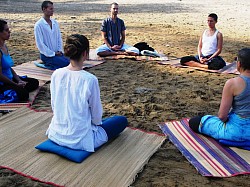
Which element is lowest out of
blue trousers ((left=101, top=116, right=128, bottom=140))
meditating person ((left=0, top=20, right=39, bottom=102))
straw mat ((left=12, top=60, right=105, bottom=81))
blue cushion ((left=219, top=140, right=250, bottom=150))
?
blue cushion ((left=219, top=140, right=250, bottom=150))

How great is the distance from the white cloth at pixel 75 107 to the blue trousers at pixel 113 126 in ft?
0.65

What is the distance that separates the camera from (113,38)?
293 inches

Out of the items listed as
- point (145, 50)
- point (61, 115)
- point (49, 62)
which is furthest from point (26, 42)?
point (61, 115)

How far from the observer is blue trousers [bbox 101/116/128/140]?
11.2 feet

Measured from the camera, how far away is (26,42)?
341 inches

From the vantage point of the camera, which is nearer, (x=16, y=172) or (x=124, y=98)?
(x=16, y=172)

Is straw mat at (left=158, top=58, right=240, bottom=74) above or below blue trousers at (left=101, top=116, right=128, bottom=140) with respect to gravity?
below

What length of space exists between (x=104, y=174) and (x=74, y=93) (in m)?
0.78

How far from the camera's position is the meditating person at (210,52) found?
633 centimetres

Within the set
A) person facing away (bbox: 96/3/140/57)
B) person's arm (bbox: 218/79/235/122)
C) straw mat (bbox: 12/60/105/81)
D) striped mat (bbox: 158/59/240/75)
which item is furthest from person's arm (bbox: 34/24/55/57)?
person's arm (bbox: 218/79/235/122)

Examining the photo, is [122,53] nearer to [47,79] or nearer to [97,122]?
[47,79]

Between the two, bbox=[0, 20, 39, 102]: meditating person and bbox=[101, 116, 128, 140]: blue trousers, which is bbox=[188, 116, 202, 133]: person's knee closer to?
bbox=[101, 116, 128, 140]: blue trousers

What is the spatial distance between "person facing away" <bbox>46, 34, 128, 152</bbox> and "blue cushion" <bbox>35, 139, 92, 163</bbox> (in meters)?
0.04

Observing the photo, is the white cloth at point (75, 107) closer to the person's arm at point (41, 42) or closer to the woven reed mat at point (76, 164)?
the woven reed mat at point (76, 164)
